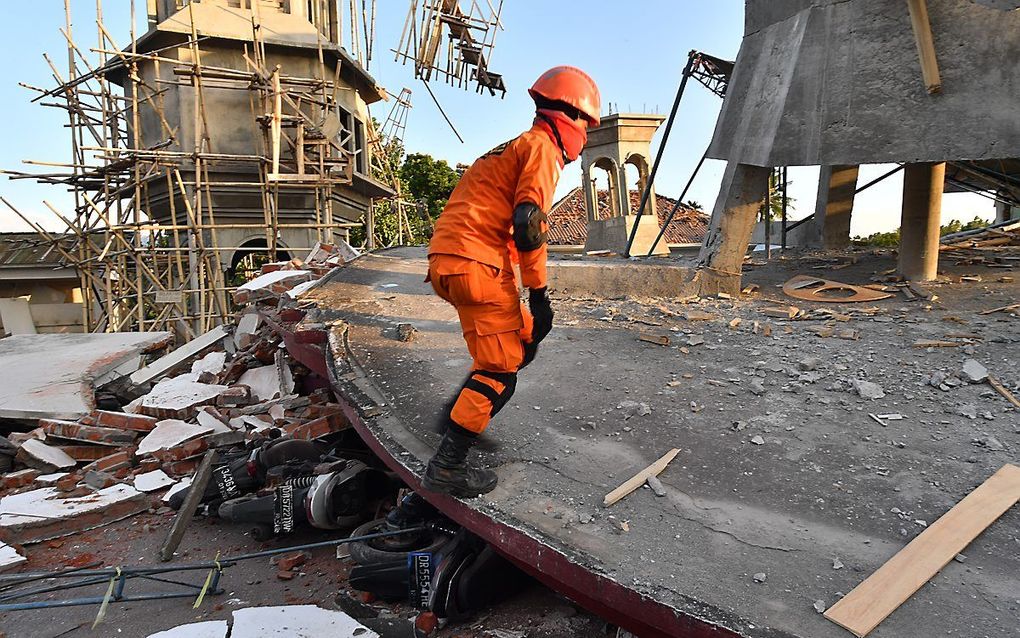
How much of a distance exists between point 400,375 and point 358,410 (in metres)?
0.59

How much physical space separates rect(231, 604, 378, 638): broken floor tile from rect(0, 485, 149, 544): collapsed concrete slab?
2276 mm

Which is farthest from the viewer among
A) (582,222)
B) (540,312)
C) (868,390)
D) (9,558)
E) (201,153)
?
(582,222)

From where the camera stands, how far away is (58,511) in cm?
445

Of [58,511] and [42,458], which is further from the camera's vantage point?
[42,458]

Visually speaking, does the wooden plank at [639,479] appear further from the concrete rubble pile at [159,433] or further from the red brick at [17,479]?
the red brick at [17,479]

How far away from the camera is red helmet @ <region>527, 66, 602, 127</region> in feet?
9.39

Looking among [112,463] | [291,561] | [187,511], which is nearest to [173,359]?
[112,463]

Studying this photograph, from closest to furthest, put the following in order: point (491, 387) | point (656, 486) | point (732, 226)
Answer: point (656, 486) < point (491, 387) < point (732, 226)

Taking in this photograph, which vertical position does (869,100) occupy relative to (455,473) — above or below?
above

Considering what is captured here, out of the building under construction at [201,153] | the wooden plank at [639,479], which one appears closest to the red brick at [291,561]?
the wooden plank at [639,479]

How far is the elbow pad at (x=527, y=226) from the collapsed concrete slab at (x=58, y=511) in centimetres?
395

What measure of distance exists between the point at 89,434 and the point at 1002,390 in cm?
700

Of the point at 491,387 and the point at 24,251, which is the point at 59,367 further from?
the point at 24,251

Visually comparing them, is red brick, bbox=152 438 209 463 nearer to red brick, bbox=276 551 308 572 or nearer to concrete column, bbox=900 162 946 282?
red brick, bbox=276 551 308 572
